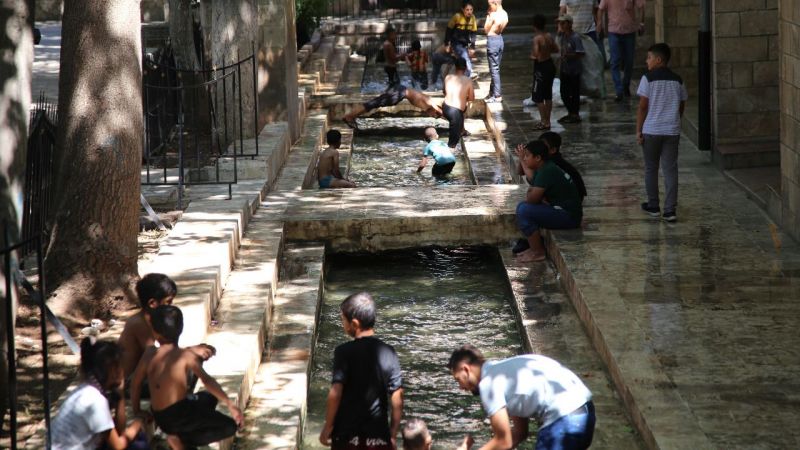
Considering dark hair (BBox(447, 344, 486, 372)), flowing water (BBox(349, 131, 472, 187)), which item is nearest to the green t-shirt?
flowing water (BBox(349, 131, 472, 187))

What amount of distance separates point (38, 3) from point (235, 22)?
819 inches

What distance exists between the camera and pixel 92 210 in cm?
917

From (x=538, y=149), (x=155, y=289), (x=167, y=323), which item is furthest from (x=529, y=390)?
(x=538, y=149)

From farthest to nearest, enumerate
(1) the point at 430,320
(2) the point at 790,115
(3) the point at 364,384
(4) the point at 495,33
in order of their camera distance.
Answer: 1. (4) the point at 495,33
2. (2) the point at 790,115
3. (1) the point at 430,320
4. (3) the point at 364,384

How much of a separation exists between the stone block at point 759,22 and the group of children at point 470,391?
9130 millimetres

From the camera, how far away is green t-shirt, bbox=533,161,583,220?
11.3 meters

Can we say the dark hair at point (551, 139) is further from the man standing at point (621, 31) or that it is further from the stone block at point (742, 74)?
the man standing at point (621, 31)

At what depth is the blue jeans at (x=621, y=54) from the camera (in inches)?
750

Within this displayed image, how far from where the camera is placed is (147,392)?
23.3 feet

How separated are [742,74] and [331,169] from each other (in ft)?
15.4

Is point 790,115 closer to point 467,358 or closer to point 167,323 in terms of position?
point 467,358

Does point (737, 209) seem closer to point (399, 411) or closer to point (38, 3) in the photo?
point (399, 411)

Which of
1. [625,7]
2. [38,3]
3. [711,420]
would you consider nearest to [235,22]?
[625,7]

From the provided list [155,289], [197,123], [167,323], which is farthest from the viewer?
[197,123]
